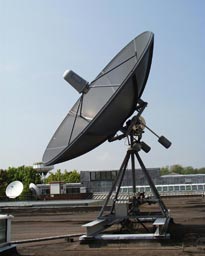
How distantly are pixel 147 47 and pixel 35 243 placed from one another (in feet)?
30.0

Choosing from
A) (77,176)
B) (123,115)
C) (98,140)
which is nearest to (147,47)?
(123,115)

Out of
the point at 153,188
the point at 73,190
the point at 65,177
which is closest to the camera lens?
the point at 153,188

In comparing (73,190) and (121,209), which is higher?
(73,190)

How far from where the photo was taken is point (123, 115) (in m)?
16.2

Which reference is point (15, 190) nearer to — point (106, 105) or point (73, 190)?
point (73, 190)

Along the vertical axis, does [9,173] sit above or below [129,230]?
above

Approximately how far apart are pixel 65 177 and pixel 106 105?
11022 cm

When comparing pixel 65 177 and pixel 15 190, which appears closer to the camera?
pixel 15 190

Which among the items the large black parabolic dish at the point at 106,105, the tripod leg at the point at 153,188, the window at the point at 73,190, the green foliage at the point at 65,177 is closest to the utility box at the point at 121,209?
the tripod leg at the point at 153,188

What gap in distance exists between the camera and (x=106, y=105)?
13.6m

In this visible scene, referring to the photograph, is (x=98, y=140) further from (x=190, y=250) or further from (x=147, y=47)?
(x=190, y=250)

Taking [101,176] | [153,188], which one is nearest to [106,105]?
[153,188]

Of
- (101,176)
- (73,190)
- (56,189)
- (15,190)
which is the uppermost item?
(101,176)

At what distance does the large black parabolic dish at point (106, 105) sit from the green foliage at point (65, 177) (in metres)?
100
